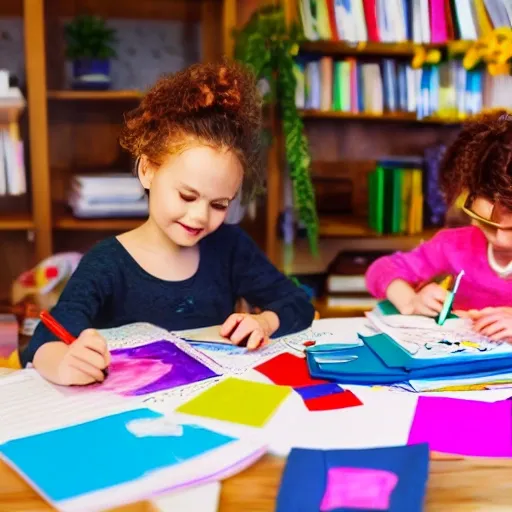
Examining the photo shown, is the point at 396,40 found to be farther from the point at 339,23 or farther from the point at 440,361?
the point at 440,361

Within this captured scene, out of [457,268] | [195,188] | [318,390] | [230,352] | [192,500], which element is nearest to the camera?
[192,500]

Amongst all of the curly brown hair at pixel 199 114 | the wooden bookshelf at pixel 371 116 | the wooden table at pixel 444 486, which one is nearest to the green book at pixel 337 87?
the wooden bookshelf at pixel 371 116

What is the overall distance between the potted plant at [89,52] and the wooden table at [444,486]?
2.27 meters

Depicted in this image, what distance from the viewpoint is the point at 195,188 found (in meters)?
1.16

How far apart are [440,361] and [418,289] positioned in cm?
52

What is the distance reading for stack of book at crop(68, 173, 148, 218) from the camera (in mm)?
2713

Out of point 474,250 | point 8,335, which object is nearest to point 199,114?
point 474,250

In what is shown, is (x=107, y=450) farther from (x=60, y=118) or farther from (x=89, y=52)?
(x=60, y=118)

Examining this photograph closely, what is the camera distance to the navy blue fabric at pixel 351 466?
63 centimetres

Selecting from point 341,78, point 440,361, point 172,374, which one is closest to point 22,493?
point 172,374

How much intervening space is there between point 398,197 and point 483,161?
172cm

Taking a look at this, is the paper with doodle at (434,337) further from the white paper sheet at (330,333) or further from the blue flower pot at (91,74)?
the blue flower pot at (91,74)

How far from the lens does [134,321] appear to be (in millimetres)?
1330

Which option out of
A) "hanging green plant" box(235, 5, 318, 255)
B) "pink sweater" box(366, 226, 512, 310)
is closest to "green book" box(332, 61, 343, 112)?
"hanging green plant" box(235, 5, 318, 255)
